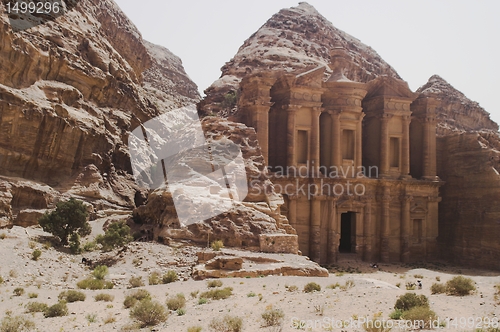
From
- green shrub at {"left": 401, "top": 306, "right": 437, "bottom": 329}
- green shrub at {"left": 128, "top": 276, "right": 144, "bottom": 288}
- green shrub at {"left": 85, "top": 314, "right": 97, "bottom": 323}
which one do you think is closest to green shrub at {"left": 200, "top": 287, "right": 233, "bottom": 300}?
green shrub at {"left": 128, "top": 276, "right": 144, "bottom": 288}

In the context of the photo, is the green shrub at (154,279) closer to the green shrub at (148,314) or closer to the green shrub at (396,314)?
the green shrub at (148,314)

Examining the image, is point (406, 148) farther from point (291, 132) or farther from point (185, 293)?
point (185, 293)

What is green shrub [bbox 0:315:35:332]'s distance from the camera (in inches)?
428

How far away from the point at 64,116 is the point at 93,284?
14.5 metres

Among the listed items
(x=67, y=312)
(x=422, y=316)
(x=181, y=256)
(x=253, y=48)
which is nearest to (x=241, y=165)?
(x=181, y=256)

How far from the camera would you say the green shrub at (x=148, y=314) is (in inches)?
472

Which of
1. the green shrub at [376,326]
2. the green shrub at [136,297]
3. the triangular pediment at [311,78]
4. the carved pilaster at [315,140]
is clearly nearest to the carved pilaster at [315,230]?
the carved pilaster at [315,140]

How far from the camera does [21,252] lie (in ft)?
60.4

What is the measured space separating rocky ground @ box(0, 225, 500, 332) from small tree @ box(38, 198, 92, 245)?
2.64 feet

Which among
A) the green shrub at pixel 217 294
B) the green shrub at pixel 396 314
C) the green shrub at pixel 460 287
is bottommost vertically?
the green shrub at pixel 217 294

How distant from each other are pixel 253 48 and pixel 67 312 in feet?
137

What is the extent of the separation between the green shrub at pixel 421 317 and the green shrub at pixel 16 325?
Result: 8935 mm

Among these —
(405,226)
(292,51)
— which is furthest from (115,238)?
(292,51)

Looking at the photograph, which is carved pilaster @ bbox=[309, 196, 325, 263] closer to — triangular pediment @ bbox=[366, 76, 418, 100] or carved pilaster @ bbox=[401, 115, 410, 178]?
carved pilaster @ bbox=[401, 115, 410, 178]
